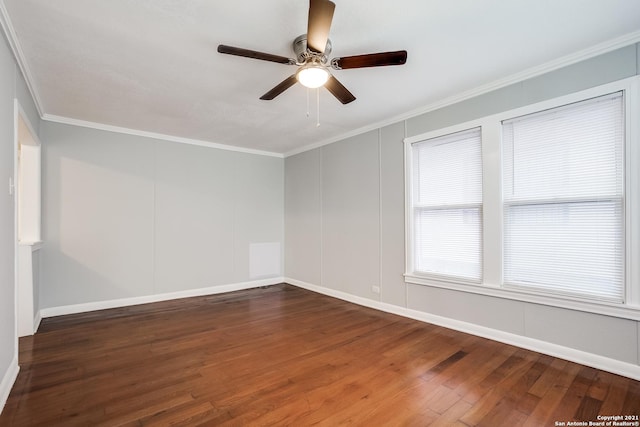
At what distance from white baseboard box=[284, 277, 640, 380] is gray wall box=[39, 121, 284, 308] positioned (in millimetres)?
2561

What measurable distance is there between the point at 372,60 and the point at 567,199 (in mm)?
2104

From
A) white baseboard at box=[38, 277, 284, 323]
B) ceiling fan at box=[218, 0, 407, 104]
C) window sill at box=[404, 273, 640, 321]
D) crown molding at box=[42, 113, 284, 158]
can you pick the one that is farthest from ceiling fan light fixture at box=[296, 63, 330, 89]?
white baseboard at box=[38, 277, 284, 323]

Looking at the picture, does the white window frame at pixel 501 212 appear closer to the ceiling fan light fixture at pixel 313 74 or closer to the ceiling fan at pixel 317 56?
the ceiling fan at pixel 317 56

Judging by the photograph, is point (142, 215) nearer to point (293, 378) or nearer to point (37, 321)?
point (37, 321)

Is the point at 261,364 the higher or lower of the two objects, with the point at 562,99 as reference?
lower

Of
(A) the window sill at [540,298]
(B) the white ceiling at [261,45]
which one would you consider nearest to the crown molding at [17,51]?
(B) the white ceiling at [261,45]

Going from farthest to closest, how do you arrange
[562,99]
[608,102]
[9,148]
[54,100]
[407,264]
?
[407,264]
[54,100]
[562,99]
[608,102]
[9,148]

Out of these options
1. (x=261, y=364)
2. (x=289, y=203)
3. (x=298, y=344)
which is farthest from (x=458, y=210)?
(x=289, y=203)

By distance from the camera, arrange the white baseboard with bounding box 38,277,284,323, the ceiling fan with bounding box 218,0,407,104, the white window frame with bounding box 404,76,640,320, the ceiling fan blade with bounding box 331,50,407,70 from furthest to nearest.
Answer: the white baseboard with bounding box 38,277,284,323, the white window frame with bounding box 404,76,640,320, the ceiling fan blade with bounding box 331,50,407,70, the ceiling fan with bounding box 218,0,407,104

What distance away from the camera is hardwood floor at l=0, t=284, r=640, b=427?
1.93m

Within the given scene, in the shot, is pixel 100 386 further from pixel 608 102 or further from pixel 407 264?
pixel 608 102

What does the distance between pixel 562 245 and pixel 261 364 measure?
2868 mm

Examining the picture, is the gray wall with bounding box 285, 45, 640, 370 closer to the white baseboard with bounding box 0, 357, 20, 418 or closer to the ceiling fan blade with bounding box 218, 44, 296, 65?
the ceiling fan blade with bounding box 218, 44, 296, 65

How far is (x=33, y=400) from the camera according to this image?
2.07 m
